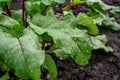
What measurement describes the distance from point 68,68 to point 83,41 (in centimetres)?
53

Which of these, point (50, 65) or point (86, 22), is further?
point (86, 22)

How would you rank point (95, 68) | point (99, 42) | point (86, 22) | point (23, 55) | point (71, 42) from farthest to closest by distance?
point (99, 42)
point (95, 68)
point (86, 22)
point (71, 42)
point (23, 55)

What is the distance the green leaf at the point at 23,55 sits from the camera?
1594mm

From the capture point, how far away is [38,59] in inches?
63.2

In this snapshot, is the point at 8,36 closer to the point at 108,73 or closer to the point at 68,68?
the point at 68,68

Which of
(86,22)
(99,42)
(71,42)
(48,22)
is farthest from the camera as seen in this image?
(99,42)

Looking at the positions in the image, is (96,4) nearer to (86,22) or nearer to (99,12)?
(99,12)

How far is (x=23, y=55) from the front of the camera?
1.62 metres

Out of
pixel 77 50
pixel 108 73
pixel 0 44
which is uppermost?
pixel 0 44

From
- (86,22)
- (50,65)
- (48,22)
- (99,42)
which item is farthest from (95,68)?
(48,22)

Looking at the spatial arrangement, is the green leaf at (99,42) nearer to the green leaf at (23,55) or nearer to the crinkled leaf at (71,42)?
the crinkled leaf at (71,42)

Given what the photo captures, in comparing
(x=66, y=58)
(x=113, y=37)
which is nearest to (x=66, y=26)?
(x=66, y=58)

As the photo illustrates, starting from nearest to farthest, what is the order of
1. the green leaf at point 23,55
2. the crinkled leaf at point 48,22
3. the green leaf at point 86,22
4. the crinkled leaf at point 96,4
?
the green leaf at point 23,55 → the crinkled leaf at point 48,22 → the green leaf at point 86,22 → the crinkled leaf at point 96,4

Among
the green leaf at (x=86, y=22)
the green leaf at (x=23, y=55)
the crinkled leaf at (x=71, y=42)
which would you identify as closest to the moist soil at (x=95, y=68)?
the green leaf at (x=86, y=22)
